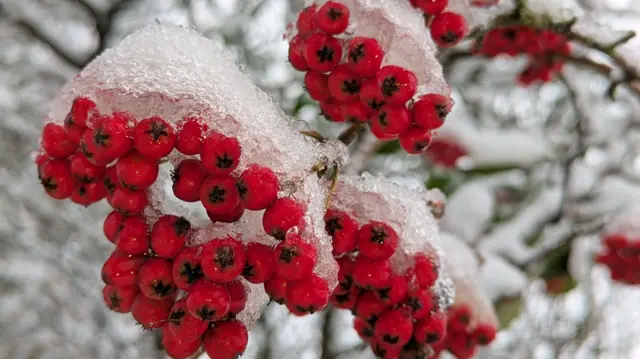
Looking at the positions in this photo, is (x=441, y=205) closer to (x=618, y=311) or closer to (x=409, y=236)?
(x=409, y=236)

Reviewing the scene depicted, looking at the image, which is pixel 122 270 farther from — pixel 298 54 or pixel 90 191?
pixel 298 54

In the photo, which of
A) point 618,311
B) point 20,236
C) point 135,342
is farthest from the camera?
point 618,311

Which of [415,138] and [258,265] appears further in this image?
[415,138]

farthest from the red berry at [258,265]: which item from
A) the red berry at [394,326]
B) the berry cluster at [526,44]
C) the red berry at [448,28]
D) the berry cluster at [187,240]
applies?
the berry cluster at [526,44]

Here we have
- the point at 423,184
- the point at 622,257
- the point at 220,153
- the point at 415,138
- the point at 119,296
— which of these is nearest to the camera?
the point at 220,153

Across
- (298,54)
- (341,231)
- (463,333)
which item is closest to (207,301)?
(341,231)

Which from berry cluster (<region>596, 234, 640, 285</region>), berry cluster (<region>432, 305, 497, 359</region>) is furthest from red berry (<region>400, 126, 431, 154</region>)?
berry cluster (<region>596, 234, 640, 285</region>)

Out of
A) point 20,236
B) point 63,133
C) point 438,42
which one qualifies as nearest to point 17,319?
point 20,236

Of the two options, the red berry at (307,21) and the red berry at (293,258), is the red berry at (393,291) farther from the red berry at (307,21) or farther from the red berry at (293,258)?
the red berry at (307,21)
